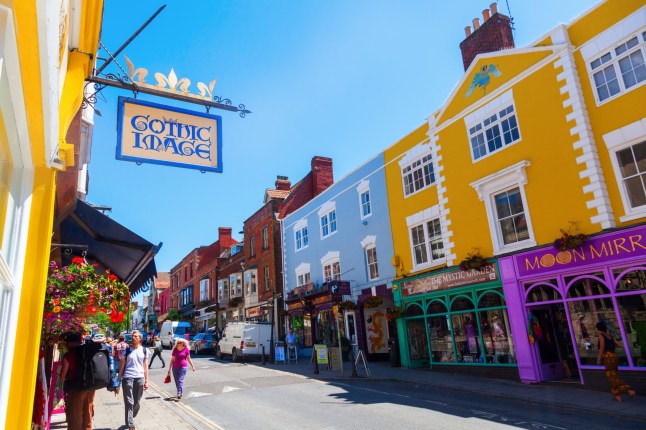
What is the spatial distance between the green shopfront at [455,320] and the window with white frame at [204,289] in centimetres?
3116

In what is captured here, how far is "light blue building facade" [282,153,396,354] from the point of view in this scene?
2067cm

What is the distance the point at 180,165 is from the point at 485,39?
16.0 meters

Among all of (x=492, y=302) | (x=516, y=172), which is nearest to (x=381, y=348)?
(x=492, y=302)

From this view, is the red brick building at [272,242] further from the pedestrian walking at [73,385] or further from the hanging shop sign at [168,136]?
the hanging shop sign at [168,136]

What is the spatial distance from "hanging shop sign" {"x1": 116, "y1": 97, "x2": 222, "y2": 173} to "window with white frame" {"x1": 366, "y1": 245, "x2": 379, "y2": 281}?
52.7 ft

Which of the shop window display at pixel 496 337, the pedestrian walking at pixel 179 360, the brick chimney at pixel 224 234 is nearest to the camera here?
the pedestrian walking at pixel 179 360

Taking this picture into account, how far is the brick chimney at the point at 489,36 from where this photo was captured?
16.8 metres

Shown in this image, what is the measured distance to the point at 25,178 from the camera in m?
2.86

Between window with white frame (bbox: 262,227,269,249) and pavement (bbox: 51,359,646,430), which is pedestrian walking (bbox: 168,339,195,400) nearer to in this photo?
pavement (bbox: 51,359,646,430)

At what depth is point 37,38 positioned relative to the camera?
2.02 m

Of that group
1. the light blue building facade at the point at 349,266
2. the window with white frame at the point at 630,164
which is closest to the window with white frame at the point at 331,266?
the light blue building facade at the point at 349,266

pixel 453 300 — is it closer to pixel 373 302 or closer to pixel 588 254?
pixel 373 302

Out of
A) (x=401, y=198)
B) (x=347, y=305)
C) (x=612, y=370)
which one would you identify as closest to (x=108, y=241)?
(x=612, y=370)

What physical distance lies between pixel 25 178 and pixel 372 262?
1905 cm
